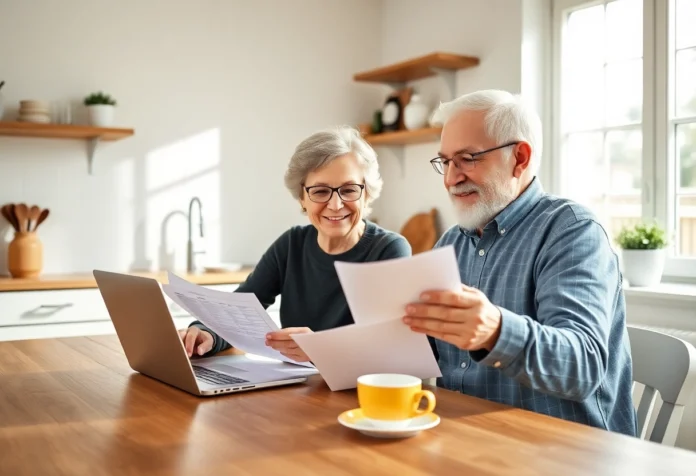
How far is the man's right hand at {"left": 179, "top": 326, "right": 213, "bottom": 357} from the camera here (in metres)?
1.82

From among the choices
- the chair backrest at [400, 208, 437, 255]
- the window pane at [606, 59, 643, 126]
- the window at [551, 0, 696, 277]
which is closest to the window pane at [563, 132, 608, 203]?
the window at [551, 0, 696, 277]

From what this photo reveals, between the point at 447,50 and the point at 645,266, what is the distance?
66.0 inches

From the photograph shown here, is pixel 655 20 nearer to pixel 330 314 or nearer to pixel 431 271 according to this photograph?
pixel 330 314

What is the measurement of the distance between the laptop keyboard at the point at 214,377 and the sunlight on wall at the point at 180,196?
99.2 inches

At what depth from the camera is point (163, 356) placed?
1536mm

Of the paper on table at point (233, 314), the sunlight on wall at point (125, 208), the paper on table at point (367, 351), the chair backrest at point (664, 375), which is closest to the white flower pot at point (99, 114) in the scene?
the sunlight on wall at point (125, 208)

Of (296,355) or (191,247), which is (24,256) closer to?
(191,247)

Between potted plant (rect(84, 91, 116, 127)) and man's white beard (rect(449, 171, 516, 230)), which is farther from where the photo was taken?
potted plant (rect(84, 91, 116, 127))

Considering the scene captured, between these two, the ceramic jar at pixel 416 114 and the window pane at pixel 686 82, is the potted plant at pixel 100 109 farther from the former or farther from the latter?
the window pane at pixel 686 82

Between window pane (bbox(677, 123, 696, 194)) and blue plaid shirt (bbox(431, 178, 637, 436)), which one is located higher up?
window pane (bbox(677, 123, 696, 194))

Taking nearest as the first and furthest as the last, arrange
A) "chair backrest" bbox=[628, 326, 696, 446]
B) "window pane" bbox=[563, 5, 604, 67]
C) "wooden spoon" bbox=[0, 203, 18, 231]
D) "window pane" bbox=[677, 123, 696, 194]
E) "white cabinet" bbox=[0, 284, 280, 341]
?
1. "chair backrest" bbox=[628, 326, 696, 446]
2. "window pane" bbox=[677, 123, 696, 194]
3. "white cabinet" bbox=[0, 284, 280, 341]
4. "window pane" bbox=[563, 5, 604, 67]
5. "wooden spoon" bbox=[0, 203, 18, 231]

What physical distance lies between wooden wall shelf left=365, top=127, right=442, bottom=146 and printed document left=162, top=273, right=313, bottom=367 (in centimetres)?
235

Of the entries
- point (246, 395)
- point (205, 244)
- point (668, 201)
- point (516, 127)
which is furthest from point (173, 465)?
point (205, 244)

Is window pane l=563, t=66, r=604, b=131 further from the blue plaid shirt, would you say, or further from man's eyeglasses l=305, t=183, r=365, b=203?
the blue plaid shirt
